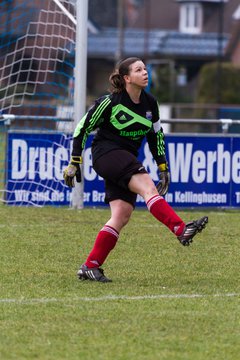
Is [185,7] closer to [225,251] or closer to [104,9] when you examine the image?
[104,9]

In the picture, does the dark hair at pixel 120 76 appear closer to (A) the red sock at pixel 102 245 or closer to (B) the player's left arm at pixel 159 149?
(B) the player's left arm at pixel 159 149

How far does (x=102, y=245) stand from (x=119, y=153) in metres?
0.71

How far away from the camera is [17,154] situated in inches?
538

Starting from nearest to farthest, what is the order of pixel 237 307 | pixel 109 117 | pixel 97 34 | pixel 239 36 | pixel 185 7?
pixel 237 307
pixel 109 117
pixel 239 36
pixel 97 34
pixel 185 7

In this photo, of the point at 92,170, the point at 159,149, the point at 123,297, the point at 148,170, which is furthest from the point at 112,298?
the point at 148,170

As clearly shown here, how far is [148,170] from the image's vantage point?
A: 45.2 feet

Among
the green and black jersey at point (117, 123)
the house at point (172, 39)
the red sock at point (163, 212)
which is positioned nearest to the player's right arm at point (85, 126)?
the green and black jersey at point (117, 123)

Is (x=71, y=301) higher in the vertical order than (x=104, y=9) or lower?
lower

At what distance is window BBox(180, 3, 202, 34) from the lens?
78438 mm

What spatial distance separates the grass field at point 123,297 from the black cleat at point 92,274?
9cm

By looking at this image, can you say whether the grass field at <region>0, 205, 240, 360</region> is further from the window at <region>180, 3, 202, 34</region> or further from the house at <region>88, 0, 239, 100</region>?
the window at <region>180, 3, 202, 34</region>

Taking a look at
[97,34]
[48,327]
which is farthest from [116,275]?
[97,34]

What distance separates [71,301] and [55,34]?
25.6ft

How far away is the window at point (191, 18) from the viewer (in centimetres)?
7844
